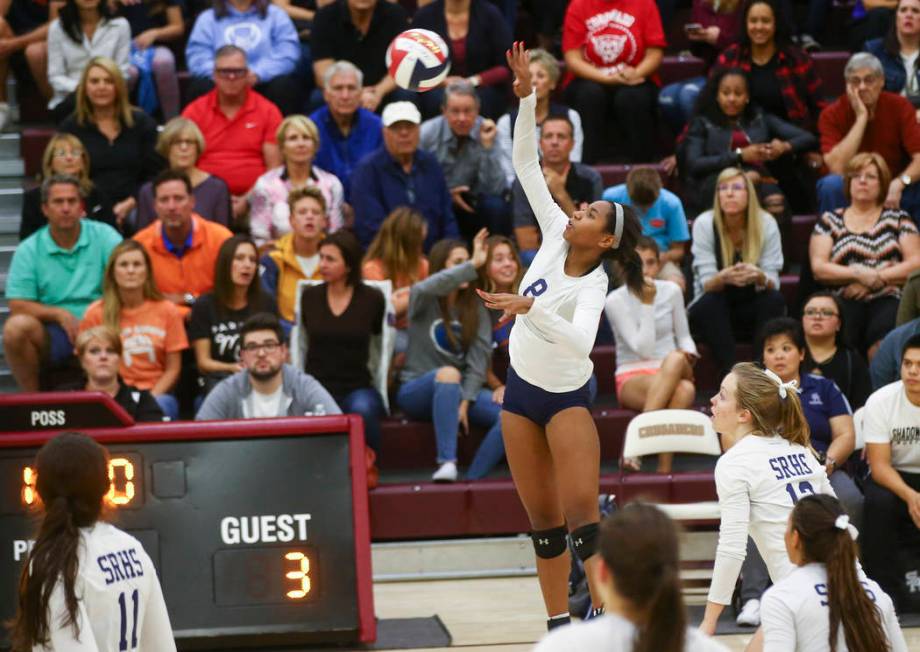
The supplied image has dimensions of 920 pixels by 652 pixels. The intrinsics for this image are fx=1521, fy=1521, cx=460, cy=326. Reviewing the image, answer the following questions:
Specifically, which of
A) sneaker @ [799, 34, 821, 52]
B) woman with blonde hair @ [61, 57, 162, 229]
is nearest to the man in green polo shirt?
woman with blonde hair @ [61, 57, 162, 229]

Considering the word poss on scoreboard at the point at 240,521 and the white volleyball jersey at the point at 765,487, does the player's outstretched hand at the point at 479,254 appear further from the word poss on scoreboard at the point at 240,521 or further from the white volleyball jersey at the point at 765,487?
the white volleyball jersey at the point at 765,487

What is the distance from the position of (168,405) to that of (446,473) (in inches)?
64.0

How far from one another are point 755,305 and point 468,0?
3116mm

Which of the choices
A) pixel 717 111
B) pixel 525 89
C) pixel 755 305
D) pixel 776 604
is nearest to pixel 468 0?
pixel 717 111

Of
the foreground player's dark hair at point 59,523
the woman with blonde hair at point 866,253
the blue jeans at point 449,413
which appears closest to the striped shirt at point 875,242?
the woman with blonde hair at point 866,253

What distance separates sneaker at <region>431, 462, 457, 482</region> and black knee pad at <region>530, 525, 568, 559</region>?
8.46ft

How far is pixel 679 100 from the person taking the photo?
36.0 feet

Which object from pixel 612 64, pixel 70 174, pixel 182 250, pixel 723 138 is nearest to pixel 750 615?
pixel 723 138

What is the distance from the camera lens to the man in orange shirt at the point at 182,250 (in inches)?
368

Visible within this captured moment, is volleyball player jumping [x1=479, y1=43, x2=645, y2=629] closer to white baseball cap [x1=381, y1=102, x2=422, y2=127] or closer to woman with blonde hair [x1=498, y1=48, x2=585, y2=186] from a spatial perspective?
white baseball cap [x1=381, y1=102, x2=422, y2=127]

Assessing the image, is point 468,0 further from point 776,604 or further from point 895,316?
point 776,604

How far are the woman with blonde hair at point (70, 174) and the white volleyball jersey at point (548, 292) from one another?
4456 millimetres

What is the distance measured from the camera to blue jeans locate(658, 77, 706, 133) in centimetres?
1089

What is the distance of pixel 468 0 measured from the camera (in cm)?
1086
